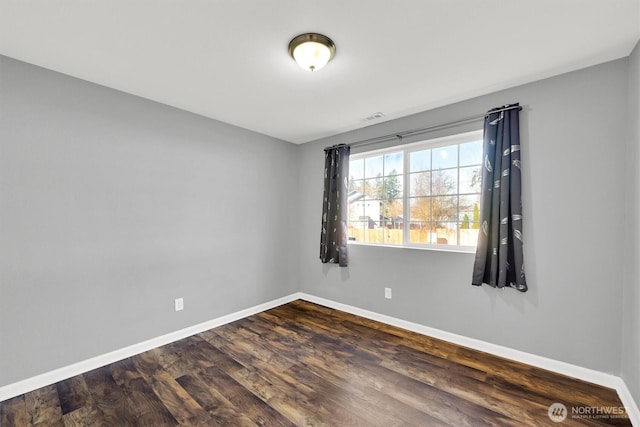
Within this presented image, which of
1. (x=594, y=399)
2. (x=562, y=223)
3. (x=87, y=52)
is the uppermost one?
(x=87, y=52)

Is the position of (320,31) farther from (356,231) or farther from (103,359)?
(103,359)

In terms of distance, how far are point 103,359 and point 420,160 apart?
370 centimetres

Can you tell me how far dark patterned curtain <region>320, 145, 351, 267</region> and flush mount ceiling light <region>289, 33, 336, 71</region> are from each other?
1.81 m

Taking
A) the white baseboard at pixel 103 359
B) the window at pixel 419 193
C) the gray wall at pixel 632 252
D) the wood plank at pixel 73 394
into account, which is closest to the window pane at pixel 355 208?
the window at pixel 419 193

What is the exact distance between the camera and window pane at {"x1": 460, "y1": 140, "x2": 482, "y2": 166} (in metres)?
2.76

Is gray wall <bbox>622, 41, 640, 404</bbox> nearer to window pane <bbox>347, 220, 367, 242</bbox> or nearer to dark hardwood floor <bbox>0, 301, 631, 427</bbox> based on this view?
dark hardwood floor <bbox>0, 301, 631, 427</bbox>

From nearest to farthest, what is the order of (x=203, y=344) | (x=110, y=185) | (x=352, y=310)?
(x=110, y=185) < (x=203, y=344) < (x=352, y=310)

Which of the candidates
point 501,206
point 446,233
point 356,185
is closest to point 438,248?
point 446,233

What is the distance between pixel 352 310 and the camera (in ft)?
11.9

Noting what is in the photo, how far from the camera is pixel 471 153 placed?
110 inches

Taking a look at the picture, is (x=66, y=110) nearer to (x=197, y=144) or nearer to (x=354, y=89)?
(x=197, y=144)

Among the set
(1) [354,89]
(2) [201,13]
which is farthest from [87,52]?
(1) [354,89]

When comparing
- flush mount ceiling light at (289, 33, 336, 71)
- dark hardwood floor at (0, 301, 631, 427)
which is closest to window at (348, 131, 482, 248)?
dark hardwood floor at (0, 301, 631, 427)

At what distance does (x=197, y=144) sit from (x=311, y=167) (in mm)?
1670
